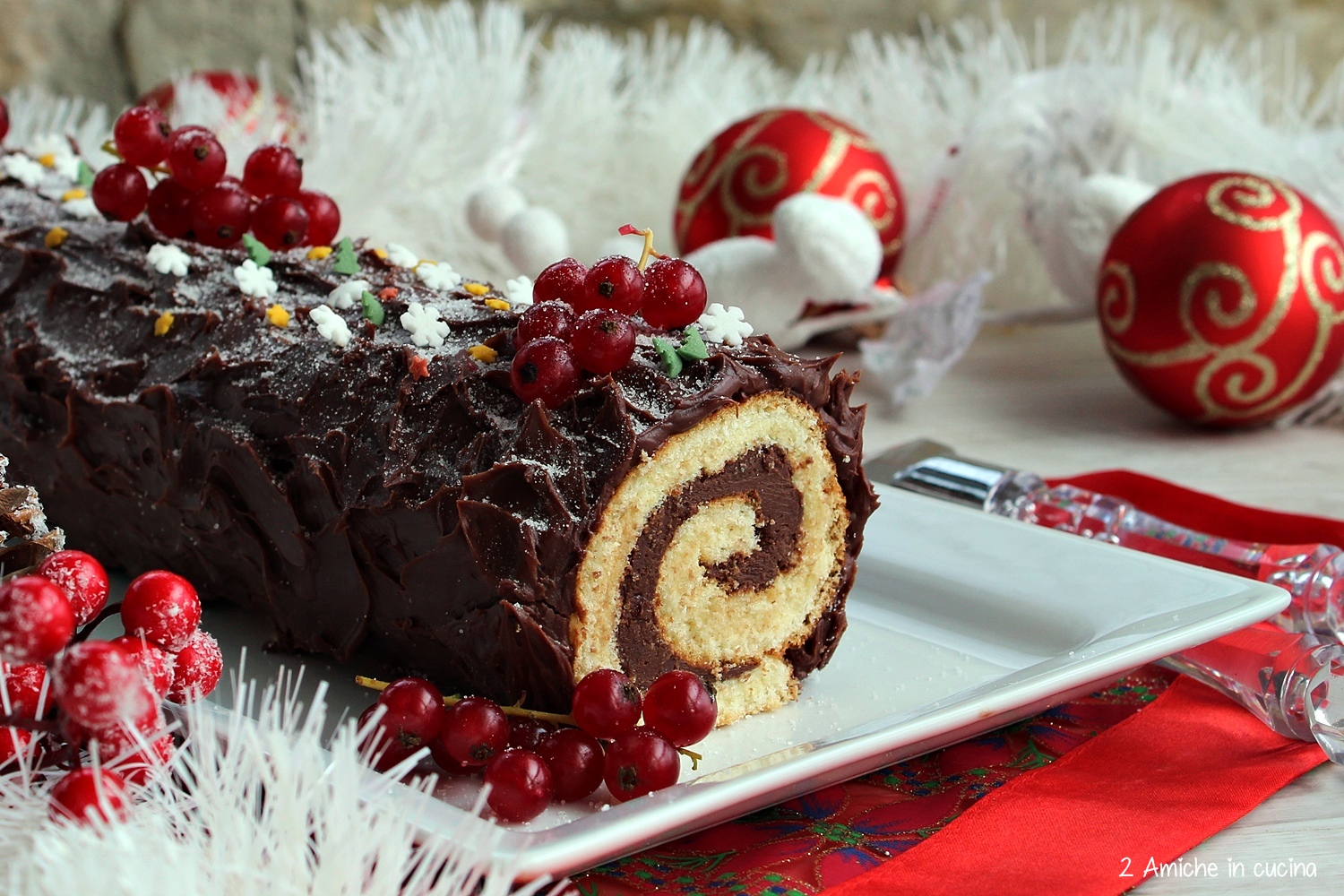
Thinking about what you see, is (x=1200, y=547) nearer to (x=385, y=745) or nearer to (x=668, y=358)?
(x=668, y=358)

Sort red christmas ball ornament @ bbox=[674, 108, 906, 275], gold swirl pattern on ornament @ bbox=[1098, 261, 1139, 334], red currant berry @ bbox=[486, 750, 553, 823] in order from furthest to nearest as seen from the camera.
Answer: red christmas ball ornament @ bbox=[674, 108, 906, 275], gold swirl pattern on ornament @ bbox=[1098, 261, 1139, 334], red currant berry @ bbox=[486, 750, 553, 823]

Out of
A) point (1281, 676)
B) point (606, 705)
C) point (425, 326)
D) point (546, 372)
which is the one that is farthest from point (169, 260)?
point (1281, 676)

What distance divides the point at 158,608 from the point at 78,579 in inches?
2.9

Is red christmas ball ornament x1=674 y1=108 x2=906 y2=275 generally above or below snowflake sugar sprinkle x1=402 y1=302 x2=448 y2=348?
above

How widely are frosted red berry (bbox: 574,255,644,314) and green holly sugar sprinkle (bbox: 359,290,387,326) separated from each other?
307mm

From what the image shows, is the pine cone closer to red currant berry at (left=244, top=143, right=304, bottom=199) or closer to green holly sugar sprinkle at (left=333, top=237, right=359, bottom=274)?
green holly sugar sprinkle at (left=333, top=237, right=359, bottom=274)

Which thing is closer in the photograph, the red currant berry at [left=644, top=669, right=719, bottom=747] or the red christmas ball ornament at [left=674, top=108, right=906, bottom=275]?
the red currant berry at [left=644, top=669, right=719, bottom=747]

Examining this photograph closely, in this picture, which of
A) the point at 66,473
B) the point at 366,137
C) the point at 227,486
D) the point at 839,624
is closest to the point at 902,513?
the point at 839,624

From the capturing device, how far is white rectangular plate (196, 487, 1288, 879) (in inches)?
49.2

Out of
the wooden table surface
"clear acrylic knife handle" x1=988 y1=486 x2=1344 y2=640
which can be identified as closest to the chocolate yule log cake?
"clear acrylic knife handle" x1=988 y1=486 x2=1344 y2=640

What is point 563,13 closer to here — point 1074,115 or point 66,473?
point 1074,115

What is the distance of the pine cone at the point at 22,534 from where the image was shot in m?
1.38

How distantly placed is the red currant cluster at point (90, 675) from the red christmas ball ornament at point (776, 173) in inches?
79.9

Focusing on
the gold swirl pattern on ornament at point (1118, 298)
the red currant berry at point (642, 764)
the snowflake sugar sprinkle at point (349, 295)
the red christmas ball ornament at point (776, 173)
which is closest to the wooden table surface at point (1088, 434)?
the gold swirl pattern on ornament at point (1118, 298)
